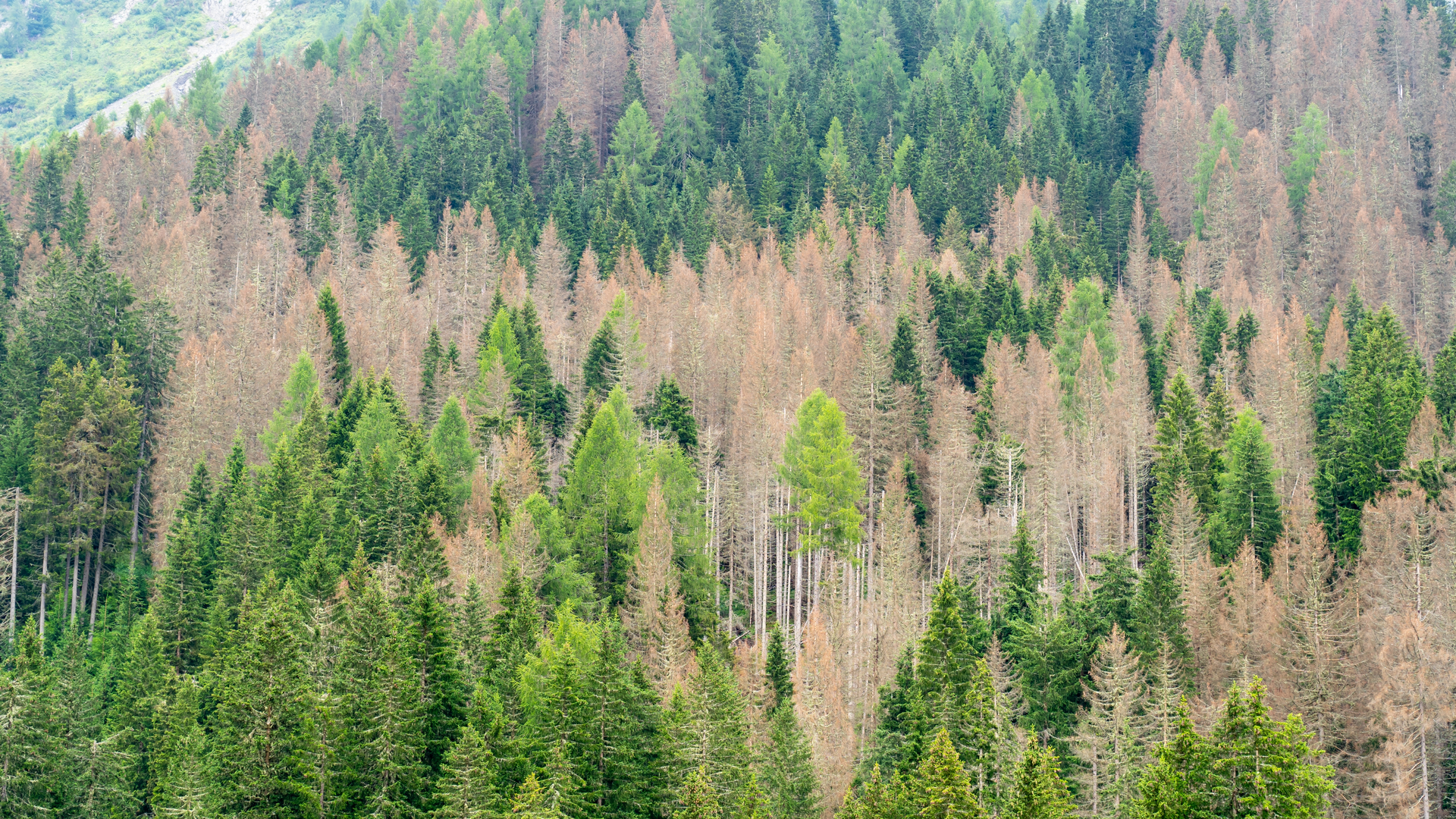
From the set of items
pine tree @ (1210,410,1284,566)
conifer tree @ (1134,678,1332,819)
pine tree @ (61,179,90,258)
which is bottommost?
conifer tree @ (1134,678,1332,819)

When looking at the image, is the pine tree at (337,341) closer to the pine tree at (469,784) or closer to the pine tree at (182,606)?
the pine tree at (182,606)

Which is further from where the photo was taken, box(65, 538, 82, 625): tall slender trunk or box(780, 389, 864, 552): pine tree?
box(65, 538, 82, 625): tall slender trunk

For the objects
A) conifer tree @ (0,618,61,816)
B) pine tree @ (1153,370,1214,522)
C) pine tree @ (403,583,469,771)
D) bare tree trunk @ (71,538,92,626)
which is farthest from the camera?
bare tree trunk @ (71,538,92,626)

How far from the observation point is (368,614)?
156 ft

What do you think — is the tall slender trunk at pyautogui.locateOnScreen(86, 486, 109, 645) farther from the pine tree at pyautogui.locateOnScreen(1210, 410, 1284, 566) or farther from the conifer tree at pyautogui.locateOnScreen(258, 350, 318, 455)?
the pine tree at pyautogui.locateOnScreen(1210, 410, 1284, 566)

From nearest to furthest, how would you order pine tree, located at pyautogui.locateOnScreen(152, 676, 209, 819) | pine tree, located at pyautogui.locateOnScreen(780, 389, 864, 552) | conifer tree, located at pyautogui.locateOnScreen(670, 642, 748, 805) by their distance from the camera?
pine tree, located at pyautogui.locateOnScreen(152, 676, 209, 819), conifer tree, located at pyautogui.locateOnScreen(670, 642, 748, 805), pine tree, located at pyautogui.locateOnScreen(780, 389, 864, 552)

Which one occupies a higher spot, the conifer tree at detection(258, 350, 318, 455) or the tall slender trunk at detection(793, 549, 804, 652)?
the conifer tree at detection(258, 350, 318, 455)

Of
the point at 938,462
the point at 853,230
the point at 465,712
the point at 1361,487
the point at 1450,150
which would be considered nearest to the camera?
the point at 465,712

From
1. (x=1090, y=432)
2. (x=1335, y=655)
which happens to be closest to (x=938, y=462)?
(x=1090, y=432)

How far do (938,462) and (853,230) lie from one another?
46.4 meters

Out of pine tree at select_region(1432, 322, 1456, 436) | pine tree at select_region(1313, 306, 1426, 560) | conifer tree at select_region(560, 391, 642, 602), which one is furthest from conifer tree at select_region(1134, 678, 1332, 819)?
pine tree at select_region(1432, 322, 1456, 436)

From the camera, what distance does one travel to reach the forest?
149 feet

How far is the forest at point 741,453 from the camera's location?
149ft

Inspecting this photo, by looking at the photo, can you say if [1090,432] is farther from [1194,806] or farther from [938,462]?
[1194,806]
